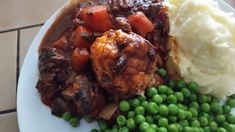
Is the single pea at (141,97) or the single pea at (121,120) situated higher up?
the single pea at (141,97)

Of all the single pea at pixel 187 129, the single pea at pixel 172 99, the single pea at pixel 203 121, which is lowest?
the single pea at pixel 203 121

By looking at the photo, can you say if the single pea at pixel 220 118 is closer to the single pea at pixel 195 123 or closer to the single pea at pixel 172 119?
the single pea at pixel 195 123

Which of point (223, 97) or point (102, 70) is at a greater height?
point (102, 70)

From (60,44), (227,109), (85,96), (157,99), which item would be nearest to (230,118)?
(227,109)

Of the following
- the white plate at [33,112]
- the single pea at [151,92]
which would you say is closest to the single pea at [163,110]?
the single pea at [151,92]

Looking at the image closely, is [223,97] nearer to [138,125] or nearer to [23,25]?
[138,125]

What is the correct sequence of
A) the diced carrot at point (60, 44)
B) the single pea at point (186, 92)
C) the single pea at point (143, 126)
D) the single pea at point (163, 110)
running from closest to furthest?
the single pea at point (143, 126) → the single pea at point (163, 110) → the single pea at point (186, 92) → the diced carrot at point (60, 44)

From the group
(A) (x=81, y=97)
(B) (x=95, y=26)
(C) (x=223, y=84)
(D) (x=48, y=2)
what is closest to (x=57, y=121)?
(A) (x=81, y=97)
